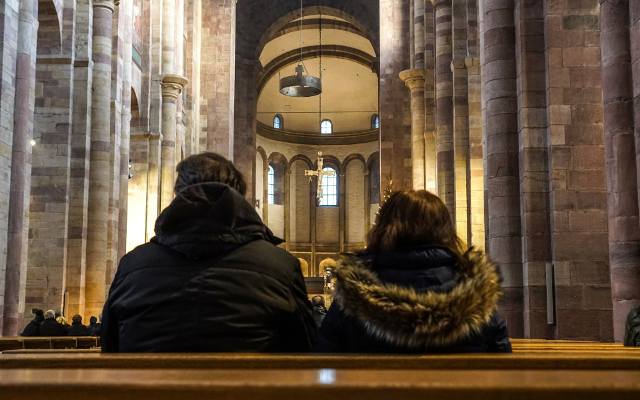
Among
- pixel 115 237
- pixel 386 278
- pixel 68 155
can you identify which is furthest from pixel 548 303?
pixel 115 237

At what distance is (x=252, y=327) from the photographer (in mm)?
3783

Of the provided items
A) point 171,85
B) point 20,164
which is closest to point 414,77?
point 171,85

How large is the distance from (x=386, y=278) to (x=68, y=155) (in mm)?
16804

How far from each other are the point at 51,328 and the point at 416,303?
37.9ft

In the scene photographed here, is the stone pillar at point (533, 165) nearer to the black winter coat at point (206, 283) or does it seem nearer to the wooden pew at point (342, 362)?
the black winter coat at point (206, 283)

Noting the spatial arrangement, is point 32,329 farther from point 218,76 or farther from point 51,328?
point 218,76

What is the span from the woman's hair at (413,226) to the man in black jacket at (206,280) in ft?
1.57

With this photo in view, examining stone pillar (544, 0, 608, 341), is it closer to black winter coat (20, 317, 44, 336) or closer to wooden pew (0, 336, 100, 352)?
wooden pew (0, 336, 100, 352)

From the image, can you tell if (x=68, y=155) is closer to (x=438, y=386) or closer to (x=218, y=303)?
(x=218, y=303)

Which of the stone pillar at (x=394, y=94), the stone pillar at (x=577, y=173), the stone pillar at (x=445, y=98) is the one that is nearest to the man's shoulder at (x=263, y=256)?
the stone pillar at (x=577, y=173)

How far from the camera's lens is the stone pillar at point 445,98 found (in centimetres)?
2173

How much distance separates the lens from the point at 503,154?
12.7 m

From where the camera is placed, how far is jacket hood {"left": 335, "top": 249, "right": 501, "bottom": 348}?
347 cm

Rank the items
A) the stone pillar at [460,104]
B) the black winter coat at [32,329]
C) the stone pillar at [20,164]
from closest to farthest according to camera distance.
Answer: the black winter coat at [32,329], the stone pillar at [20,164], the stone pillar at [460,104]
